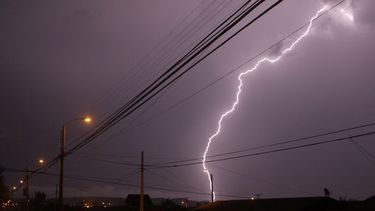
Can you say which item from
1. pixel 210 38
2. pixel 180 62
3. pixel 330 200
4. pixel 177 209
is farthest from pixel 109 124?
pixel 177 209

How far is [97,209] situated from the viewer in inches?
2522

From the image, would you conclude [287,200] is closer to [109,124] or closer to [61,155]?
[61,155]

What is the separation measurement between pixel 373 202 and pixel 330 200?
2.83 meters

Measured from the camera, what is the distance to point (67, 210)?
62.0 metres

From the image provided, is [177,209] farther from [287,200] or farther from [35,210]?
[35,210]

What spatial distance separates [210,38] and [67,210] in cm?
5687

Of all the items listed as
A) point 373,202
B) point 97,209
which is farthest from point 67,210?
point 373,202

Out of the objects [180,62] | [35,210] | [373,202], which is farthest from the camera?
[35,210]

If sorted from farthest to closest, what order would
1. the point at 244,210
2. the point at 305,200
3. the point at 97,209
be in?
the point at 97,209 < the point at 244,210 < the point at 305,200

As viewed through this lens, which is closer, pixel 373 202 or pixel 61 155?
pixel 61 155

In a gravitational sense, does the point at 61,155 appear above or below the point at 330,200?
above

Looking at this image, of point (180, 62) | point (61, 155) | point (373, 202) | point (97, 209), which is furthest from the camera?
point (97, 209)

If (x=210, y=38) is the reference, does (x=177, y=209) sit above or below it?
below

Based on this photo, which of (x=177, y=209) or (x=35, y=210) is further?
(x=35, y=210)
